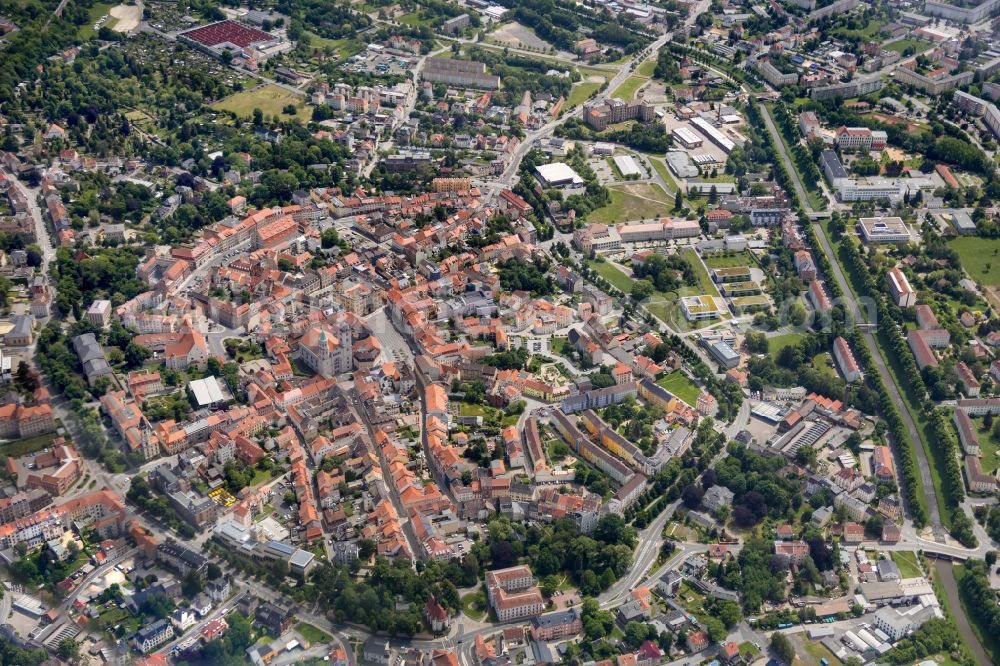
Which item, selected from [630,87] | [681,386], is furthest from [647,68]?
[681,386]

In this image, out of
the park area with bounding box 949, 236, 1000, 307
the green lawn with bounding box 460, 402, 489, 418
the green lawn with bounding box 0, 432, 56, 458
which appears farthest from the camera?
the park area with bounding box 949, 236, 1000, 307

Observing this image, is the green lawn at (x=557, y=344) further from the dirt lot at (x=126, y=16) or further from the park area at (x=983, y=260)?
the dirt lot at (x=126, y=16)

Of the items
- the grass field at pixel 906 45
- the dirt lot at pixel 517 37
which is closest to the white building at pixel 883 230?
the grass field at pixel 906 45

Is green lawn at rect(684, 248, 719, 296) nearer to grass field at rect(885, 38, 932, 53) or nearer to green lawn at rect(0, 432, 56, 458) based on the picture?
green lawn at rect(0, 432, 56, 458)

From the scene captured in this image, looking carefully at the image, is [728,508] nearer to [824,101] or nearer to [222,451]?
[222,451]

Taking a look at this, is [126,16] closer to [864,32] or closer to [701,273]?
[701,273]

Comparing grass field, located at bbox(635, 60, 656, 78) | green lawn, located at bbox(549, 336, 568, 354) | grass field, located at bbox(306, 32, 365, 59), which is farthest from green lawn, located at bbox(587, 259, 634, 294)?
grass field, located at bbox(306, 32, 365, 59)
